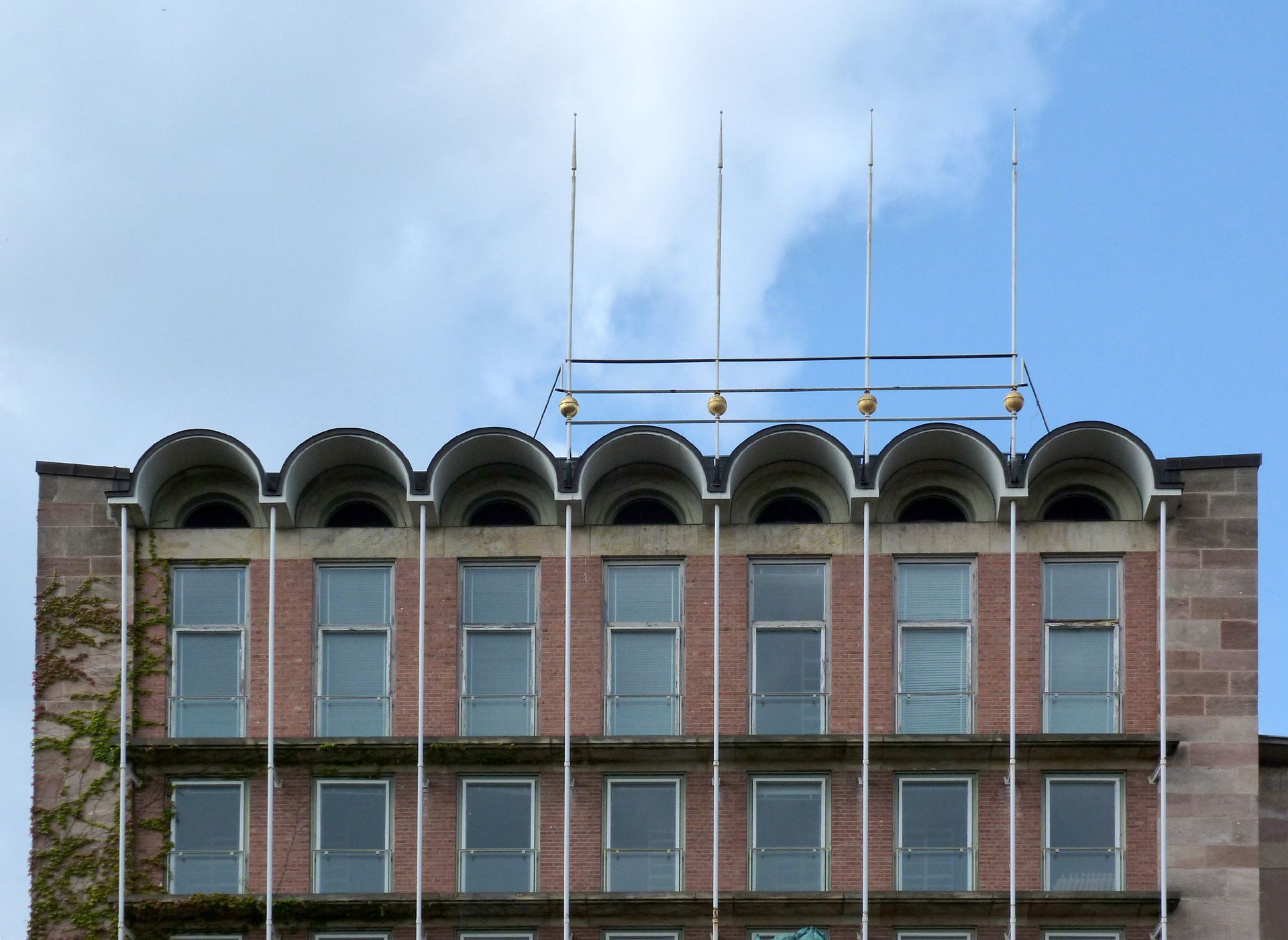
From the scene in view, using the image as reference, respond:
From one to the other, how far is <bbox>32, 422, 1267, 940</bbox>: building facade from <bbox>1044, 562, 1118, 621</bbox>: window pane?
71 millimetres

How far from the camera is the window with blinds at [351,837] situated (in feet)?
193

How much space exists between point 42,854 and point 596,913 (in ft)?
33.5

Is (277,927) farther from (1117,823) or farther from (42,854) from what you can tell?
(1117,823)

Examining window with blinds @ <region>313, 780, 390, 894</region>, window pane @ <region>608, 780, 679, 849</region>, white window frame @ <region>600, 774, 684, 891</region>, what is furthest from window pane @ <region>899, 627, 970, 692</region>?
window with blinds @ <region>313, 780, 390, 894</region>

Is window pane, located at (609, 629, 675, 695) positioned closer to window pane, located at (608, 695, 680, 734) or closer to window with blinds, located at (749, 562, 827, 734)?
window pane, located at (608, 695, 680, 734)

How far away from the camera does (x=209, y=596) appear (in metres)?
60.5

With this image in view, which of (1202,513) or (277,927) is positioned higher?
(1202,513)

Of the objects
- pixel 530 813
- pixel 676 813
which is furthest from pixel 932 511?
pixel 530 813

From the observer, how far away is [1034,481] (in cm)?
6038

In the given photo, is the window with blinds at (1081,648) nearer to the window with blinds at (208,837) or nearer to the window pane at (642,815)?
the window pane at (642,815)

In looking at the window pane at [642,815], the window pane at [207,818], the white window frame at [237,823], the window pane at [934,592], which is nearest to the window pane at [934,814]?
the window pane at [934,592]

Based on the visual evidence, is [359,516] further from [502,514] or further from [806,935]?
[806,935]

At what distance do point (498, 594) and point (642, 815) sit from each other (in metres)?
→ 4.99

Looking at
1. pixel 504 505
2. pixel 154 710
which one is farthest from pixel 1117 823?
pixel 154 710
